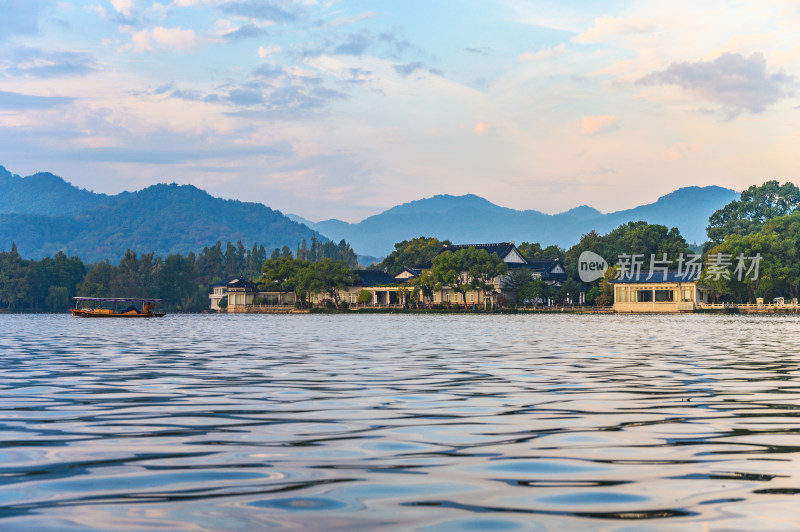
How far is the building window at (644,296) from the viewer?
328ft

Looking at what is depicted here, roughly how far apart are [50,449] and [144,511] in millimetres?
2900

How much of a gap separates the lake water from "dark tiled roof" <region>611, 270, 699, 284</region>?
85.4 meters

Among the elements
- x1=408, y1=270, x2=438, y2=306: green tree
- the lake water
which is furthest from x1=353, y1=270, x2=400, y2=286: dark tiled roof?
the lake water

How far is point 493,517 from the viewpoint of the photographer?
17.8 feet

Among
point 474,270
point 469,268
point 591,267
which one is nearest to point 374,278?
point 469,268

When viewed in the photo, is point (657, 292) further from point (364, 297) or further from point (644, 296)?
point (364, 297)

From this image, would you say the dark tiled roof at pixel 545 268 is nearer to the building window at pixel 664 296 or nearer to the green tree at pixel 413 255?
the building window at pixel 664 296

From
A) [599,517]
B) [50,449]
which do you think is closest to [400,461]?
[599,517]

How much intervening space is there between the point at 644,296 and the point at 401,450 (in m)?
97.2

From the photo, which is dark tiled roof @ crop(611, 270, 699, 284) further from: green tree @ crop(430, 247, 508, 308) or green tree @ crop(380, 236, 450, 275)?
green tree @ crop(380, 236, 450, 275)

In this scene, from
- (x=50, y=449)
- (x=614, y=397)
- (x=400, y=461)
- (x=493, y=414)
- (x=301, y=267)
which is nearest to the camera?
(x=400, y=461)

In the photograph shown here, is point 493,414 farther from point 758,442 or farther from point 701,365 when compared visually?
point 701,365

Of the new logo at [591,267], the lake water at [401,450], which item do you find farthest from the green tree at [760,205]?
the lake water at [401,450]

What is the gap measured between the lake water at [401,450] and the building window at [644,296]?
85.9 metres
